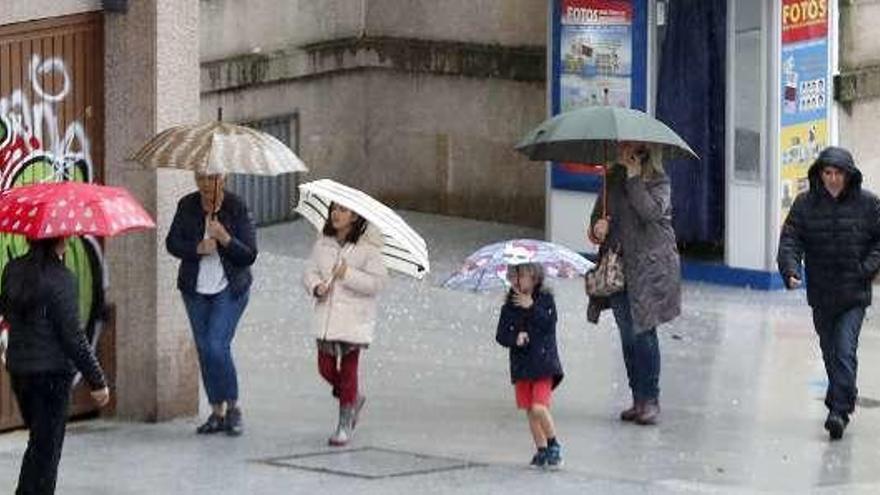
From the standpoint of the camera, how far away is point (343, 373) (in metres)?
13.0

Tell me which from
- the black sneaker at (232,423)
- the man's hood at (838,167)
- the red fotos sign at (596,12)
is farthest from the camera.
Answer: the red fotos sign at (596,12)

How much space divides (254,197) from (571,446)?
713 cm

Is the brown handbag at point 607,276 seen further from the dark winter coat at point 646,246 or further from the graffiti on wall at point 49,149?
the graffiti on wall at point 49,149

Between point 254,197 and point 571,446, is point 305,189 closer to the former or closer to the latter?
point 571,446

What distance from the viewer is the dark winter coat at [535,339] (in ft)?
40.8

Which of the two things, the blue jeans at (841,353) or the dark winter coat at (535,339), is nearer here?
the dark winter coat at (535,339)

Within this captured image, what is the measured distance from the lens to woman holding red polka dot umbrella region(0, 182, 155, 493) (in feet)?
35.5

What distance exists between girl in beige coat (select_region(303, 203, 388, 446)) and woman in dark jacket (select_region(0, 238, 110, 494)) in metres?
2.11

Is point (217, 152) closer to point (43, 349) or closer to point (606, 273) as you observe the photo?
point (43, 349)

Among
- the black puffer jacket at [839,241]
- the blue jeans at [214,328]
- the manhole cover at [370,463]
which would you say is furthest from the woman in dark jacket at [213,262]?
the black puffer jacket at [839,241]

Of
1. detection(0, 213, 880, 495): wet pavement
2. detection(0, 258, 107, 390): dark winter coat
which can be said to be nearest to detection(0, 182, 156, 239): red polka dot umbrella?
detection(0, 258, 107, 390): dark winter coat

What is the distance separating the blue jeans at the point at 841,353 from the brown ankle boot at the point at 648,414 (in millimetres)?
932

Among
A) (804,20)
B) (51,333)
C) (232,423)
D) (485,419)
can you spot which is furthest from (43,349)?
(804,20)

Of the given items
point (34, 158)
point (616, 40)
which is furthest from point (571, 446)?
point (616, 40)
